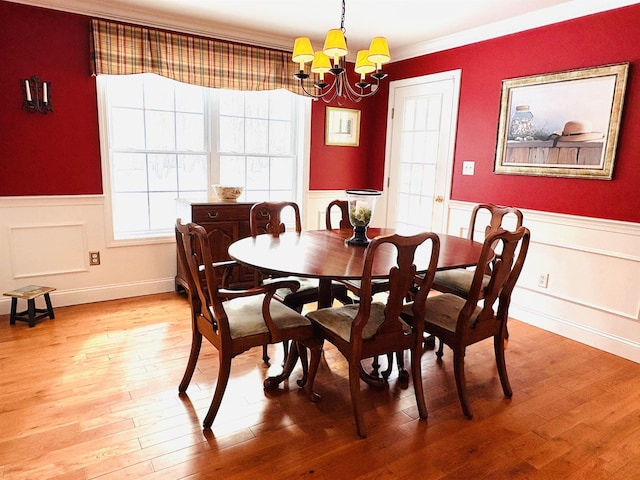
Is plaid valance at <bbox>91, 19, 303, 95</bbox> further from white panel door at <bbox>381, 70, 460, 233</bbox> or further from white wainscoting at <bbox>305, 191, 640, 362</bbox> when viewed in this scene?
white wainscoting at <bbox>305, 191, 640, 362</bbox>

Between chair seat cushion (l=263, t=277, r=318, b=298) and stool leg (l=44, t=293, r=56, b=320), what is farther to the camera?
stool leg (l=44, t=293, r=56, b=320)

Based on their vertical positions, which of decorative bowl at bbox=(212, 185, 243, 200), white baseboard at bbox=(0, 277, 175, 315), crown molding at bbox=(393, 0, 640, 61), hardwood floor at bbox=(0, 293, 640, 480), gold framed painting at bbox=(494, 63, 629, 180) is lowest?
hardwood floor at bbox=(0, 293, 640, 480)

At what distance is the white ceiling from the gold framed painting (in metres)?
0.45

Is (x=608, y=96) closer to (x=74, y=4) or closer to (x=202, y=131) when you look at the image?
(x=202, y=131)

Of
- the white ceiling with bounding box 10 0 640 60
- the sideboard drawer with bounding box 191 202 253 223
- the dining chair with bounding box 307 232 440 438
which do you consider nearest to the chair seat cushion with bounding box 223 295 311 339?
the dining chair with bounding box 307 232 440 438

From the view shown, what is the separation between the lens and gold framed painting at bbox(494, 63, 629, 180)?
295 centimetres

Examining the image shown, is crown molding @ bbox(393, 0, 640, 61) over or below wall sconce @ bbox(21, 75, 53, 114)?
over

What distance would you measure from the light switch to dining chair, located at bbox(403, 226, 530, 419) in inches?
71.8

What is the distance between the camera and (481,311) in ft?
7.48

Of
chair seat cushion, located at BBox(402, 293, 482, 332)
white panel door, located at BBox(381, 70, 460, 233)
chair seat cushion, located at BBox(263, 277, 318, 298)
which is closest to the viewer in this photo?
chair seat cushion, located at BBox(402, 293, 482, 332)

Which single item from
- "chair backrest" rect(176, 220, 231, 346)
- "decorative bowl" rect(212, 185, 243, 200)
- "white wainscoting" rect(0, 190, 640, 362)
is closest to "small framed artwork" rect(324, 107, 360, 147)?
"decorative bowl" rect(212, 185, 243, 200)

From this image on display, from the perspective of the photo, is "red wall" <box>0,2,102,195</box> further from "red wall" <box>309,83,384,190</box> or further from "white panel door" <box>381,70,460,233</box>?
"white panel door" <box>381,70,460,233</box>

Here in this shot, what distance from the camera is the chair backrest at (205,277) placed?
1.91 metres

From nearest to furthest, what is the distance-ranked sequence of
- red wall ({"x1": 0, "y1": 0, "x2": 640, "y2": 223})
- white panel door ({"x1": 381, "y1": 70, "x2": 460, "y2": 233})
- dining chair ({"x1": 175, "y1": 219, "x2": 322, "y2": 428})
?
dining chair ({"x1": 175, "y1": 219, "x2": 322, "y2": 428}) → red wall ({"x1": 0, "y1": 0, "x2": 640, "y2": 223}) → white panel door ({"x1": 381, "y1": 70, "x2": 460, "y2": 233})
